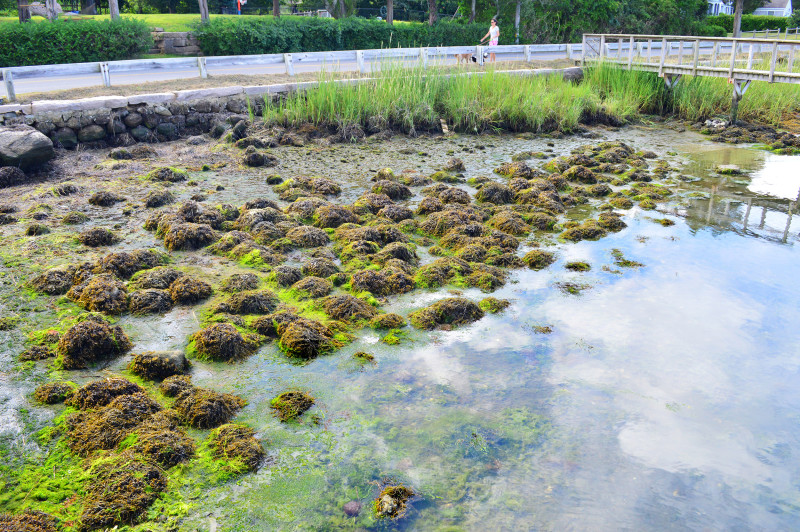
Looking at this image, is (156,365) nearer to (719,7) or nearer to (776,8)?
(719,7)

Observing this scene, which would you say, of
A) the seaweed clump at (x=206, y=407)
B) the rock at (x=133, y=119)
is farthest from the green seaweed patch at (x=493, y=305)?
the rock at (x=133, y=119)

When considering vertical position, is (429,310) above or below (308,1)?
below

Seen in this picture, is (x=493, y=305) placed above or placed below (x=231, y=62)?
below

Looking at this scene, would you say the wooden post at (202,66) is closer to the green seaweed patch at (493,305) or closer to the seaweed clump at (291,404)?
the green seaweed patch at (493,305)

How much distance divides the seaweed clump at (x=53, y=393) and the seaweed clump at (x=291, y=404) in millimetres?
1379

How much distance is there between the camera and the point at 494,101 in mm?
13039

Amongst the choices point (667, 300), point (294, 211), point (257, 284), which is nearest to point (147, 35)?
point (294, 211)

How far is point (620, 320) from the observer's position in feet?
18.0

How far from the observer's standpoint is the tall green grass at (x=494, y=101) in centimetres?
1231

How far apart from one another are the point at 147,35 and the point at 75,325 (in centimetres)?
1808

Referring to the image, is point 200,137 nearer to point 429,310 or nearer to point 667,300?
point 429,310

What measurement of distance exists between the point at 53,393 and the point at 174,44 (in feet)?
68.0

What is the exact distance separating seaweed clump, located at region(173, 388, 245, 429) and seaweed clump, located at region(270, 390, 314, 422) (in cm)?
25

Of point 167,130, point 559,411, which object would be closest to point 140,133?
point 167,130
